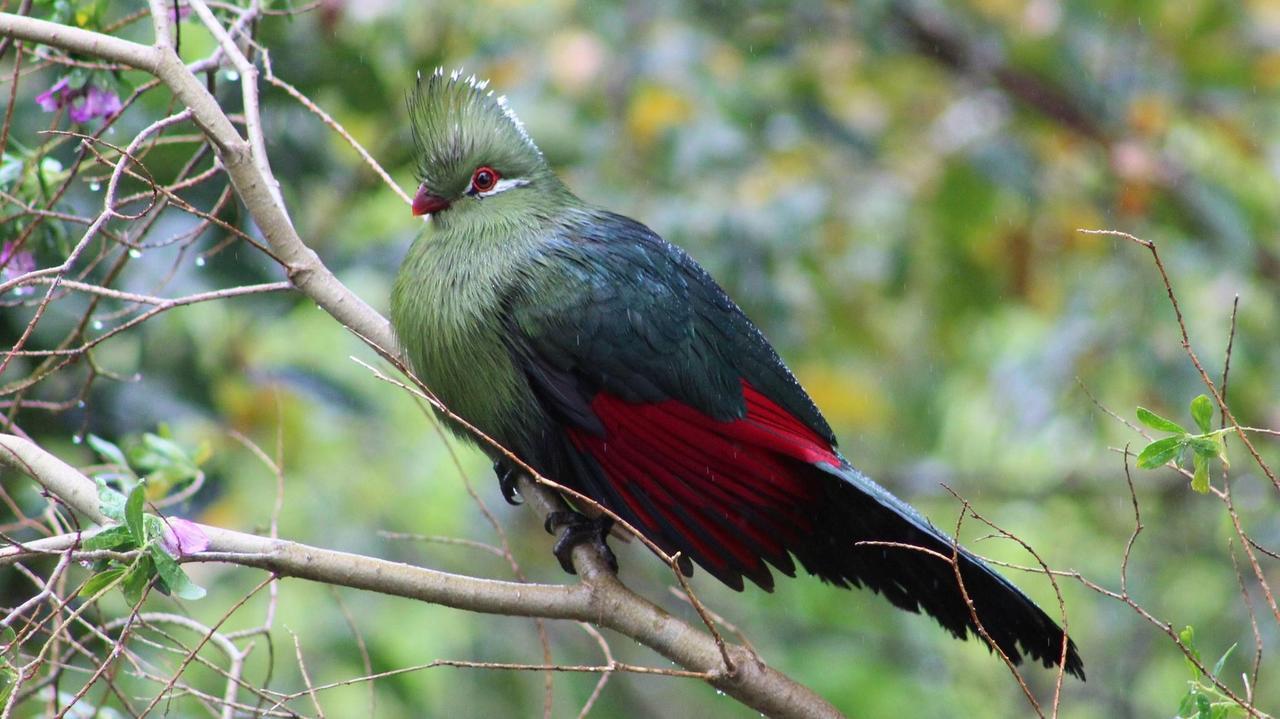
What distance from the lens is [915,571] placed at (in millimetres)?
2260

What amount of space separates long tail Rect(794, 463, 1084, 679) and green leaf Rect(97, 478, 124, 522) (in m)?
1.10

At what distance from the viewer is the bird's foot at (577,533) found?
7.54ft

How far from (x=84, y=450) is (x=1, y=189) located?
952 millimetres

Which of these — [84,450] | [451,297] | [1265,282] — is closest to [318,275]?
[451,297]

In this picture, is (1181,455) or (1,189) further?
(1,189)

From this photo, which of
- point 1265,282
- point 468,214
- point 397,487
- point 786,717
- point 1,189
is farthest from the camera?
point 397,487

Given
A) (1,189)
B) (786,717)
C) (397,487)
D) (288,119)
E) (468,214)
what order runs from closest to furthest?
(786,717) < (1,189) < (468,214) < (288,119) < (397,487)

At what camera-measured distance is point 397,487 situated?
526 centimetres

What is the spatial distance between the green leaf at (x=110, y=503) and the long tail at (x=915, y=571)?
1102 millimetres

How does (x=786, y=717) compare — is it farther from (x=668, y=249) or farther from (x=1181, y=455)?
(x=668, y=249)

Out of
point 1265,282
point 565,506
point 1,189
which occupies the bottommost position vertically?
point 565,506

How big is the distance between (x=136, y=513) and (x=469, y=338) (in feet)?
2.82

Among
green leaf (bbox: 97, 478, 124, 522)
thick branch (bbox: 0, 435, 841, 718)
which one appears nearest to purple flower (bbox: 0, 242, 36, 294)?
thick branch (bbox: 0, 435, 841, 718)

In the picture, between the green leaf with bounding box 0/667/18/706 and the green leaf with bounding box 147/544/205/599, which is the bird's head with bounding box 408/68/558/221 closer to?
the green leaf with bounding box 147/544/205/599
